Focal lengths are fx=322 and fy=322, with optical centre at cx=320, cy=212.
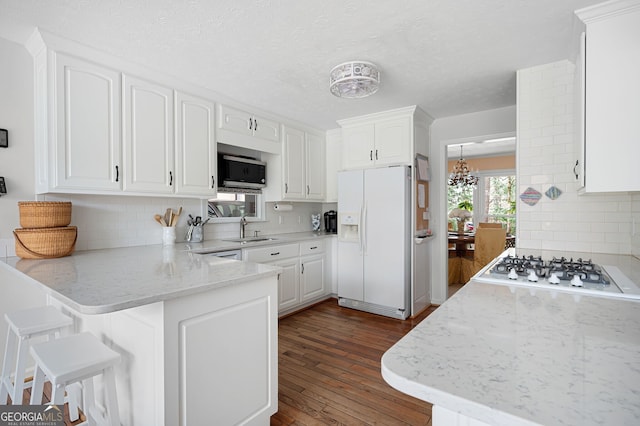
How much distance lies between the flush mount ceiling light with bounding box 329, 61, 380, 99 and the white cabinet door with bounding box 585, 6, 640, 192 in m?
1.22

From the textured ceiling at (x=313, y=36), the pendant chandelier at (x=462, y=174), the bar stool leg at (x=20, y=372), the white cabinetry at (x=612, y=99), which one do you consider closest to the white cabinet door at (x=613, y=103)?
the white cabinetry at (x=612, y=99)

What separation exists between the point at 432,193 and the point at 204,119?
272cm

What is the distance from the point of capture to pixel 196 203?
3279mm

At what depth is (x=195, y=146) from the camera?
2.90m

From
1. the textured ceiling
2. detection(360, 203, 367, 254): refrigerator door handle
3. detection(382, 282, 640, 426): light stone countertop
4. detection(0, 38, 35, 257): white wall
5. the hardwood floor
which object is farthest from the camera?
detection(360, 203, 367, 254): refrigerator door handle

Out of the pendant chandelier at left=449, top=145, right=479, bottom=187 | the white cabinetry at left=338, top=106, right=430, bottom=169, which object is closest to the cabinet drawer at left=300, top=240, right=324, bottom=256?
the white cabinetry at left=338, top=106, right=430, bottom=169

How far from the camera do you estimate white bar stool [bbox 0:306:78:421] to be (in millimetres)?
1575

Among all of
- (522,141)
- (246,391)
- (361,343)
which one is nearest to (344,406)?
(246,391)

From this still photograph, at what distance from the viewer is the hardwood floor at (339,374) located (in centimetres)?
190

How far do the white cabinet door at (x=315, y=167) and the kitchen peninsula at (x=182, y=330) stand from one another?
2.49 metres

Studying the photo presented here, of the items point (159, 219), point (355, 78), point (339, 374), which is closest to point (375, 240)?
point (339, 374)

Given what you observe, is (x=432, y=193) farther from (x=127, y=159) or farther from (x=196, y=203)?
(x=127, y=159)

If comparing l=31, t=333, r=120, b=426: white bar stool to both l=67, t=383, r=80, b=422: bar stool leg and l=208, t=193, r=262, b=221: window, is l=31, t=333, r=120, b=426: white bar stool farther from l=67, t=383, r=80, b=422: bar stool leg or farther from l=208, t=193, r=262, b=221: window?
l=208, t=193, r=262, b=221: window

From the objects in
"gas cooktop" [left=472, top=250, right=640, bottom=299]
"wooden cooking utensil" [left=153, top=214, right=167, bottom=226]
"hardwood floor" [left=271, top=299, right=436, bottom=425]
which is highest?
"wooden cooking utensil" [left=153, top=214, right=167, bottom=226]
